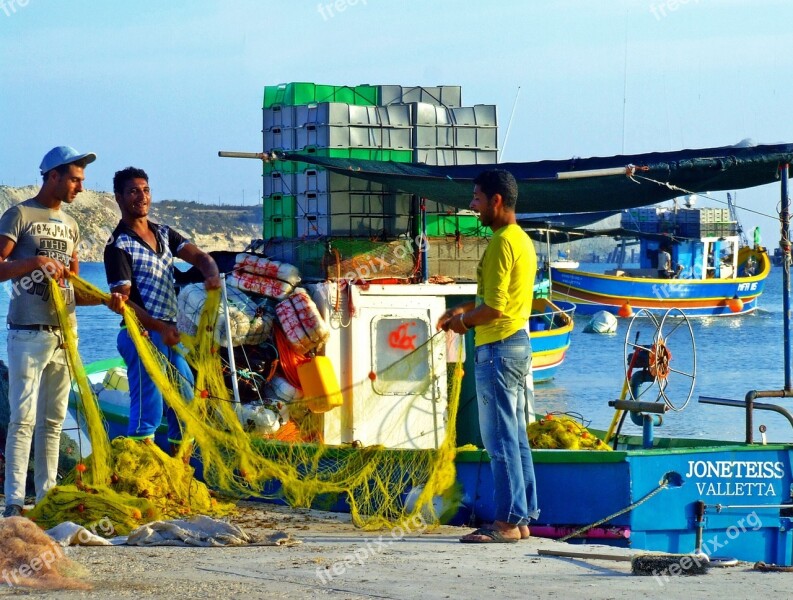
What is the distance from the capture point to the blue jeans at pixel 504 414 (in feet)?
21.9

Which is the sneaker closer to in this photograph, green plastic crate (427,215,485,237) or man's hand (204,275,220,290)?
man's hand (204,275,220,290)

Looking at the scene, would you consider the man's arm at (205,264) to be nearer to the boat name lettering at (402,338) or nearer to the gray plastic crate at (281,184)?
the boat name lettering at (402,338)

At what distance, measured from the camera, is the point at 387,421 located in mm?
9445

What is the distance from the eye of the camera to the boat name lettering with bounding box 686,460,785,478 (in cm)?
810

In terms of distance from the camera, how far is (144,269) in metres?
7.67

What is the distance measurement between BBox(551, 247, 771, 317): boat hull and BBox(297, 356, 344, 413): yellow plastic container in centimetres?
4306

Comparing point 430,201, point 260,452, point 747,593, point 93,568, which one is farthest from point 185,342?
point 747,593

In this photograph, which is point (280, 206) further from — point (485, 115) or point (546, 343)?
point (546, 343)

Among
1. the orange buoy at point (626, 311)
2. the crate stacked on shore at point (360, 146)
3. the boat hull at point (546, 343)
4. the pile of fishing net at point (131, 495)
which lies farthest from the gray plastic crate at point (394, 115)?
the boat hull at point (546, 343)

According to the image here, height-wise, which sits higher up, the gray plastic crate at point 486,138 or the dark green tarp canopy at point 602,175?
the gray plastic crate at point 486,138

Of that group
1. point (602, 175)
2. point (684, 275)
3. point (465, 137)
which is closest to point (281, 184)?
point (465, 137)

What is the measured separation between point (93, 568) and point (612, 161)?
592 centimetres

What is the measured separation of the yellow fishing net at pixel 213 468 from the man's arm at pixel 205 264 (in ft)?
0.65

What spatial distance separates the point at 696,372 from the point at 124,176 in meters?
20.9
